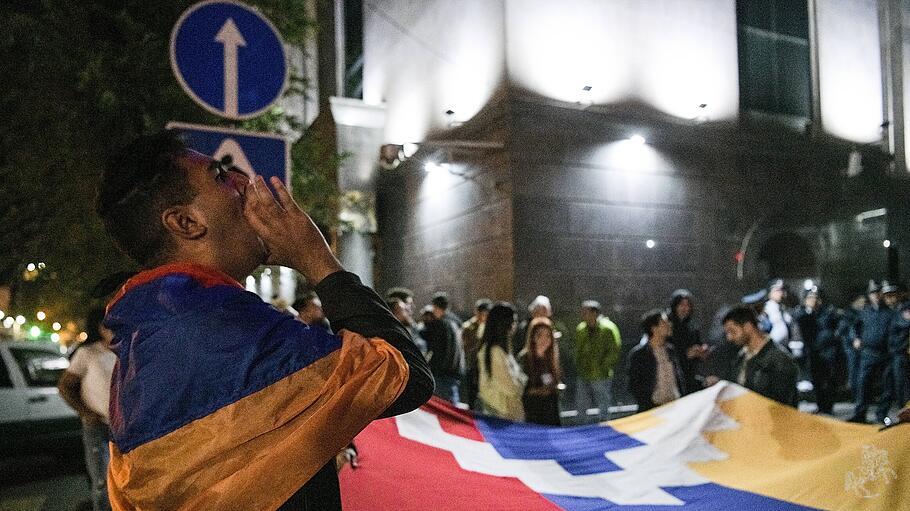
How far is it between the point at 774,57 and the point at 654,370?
1083 cm

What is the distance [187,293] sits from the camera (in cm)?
124

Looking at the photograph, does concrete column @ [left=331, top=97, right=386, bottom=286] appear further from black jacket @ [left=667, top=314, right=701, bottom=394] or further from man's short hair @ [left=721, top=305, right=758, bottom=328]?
man's short hair @ [left=721, top=305, right=758, bottom=328]

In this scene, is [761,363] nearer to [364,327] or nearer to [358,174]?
[364,327]

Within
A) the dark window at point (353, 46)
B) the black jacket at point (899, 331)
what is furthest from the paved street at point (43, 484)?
the dark window at point (353, 46)

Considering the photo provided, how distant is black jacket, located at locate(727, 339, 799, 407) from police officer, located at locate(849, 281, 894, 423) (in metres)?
5.56

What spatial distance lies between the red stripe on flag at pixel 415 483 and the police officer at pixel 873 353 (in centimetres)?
829

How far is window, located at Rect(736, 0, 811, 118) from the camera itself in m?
14.8

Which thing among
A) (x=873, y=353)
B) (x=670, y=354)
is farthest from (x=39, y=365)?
(x=873, y=353)


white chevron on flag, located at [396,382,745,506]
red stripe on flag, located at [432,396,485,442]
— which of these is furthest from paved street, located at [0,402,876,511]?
white chevron on flag, located at [396,382,745,506]

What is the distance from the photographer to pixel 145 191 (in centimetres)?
135

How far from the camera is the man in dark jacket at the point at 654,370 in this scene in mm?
7320

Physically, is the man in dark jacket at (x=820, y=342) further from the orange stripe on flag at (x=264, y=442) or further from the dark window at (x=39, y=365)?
the orange stripe on flag at (x=264, y=442)

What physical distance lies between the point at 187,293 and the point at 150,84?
6.78m

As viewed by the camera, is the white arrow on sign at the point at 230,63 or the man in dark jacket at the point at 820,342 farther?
the man in dark jacket at the point at 820,342
